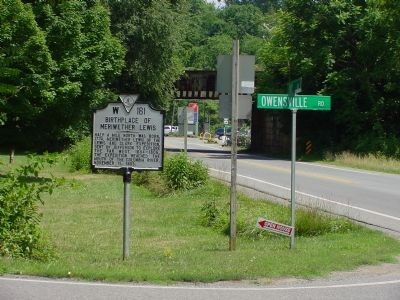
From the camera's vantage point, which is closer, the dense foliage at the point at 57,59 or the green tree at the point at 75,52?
the dense foliage at the point at 57,59

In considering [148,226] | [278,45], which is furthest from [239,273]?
[278,45]

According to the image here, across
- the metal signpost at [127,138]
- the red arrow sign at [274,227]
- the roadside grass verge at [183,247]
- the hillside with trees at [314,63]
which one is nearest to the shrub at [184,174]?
the roadside grass verge at [183,247]

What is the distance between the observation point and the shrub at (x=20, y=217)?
11664 millimetres

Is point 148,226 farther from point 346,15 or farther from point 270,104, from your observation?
point 346,15

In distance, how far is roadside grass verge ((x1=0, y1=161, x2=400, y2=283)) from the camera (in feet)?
33.8

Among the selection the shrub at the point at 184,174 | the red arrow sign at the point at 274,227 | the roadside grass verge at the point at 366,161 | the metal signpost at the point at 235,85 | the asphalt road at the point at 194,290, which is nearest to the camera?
the asphalt road at the point at 194,290

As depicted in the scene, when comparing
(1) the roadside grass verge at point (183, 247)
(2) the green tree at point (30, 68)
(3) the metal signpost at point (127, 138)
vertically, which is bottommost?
(1) the roadside grass verge at point (183, 247)

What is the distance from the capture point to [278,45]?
56.8 metres

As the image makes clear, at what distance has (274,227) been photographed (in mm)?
12211

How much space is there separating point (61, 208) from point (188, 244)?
24.5ft

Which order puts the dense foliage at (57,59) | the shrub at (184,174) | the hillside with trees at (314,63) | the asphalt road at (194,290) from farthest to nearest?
the hillside with trees at (314,63) < the dense foliage at (57,59) < the shrub at (184,174) < the asphalt road at (194,290)

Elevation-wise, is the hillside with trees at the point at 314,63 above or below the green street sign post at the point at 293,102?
above

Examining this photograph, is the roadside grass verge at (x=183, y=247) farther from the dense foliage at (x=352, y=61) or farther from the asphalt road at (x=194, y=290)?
the dense foliage at (x=352, y=61)

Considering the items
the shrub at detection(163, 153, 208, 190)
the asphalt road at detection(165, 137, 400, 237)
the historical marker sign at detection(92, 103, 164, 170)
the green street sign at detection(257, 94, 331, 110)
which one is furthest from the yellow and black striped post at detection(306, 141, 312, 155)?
the historical marker sign at detection(92, 103, 164, 170)
